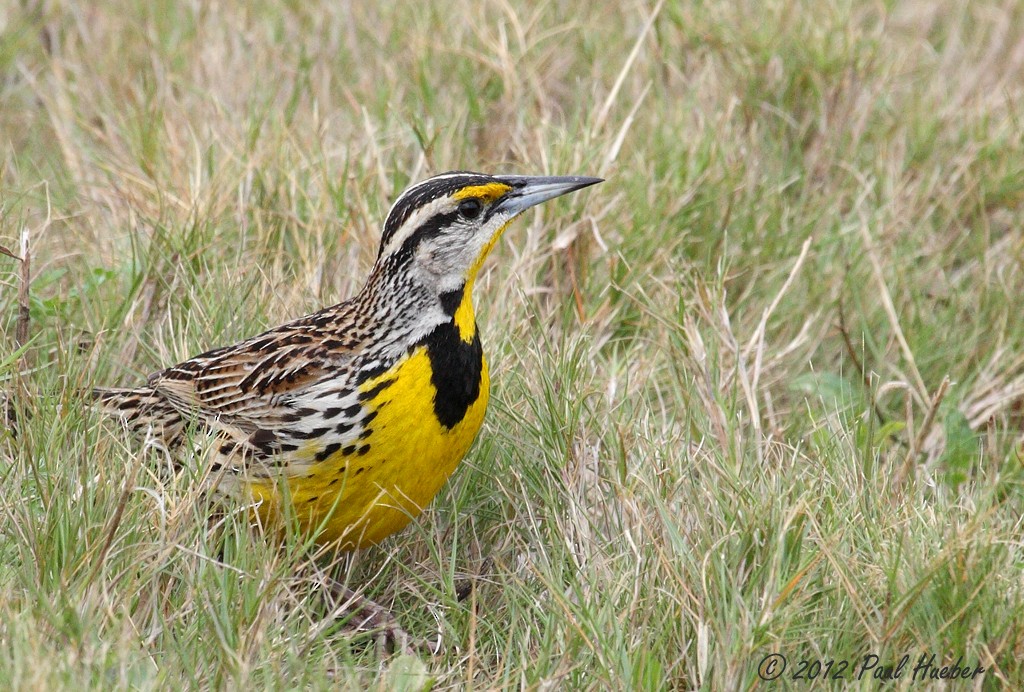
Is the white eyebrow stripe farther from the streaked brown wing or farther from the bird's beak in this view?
the streaked brown wing

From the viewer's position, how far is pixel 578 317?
4.30m

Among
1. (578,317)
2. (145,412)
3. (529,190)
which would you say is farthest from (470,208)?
(145,412)

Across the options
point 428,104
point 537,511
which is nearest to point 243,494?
point 537,511

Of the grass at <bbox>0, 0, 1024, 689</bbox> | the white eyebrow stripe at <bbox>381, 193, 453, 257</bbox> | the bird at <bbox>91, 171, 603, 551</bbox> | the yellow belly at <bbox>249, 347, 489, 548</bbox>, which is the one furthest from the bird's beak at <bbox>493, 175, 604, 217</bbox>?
the yellow belly at <bbox>249, 347, 489, 548</bbox>

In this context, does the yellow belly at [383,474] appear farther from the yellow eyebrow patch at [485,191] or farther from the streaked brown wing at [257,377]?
the yellow eyebrow patch at [485,191]

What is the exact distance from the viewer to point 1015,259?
4750 mm

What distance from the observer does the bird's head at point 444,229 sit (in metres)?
3.51

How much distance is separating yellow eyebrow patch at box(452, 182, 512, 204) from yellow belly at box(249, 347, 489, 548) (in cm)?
44

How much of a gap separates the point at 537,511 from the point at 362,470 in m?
0.48

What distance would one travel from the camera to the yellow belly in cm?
327

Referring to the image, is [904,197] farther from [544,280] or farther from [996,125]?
[544,280]

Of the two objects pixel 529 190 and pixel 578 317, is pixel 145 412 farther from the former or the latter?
pixel 578 317

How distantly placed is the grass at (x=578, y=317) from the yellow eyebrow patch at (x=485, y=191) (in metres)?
0.42

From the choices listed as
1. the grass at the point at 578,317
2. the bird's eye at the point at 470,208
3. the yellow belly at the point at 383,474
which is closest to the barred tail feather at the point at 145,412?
the grass at the point at 578,317
